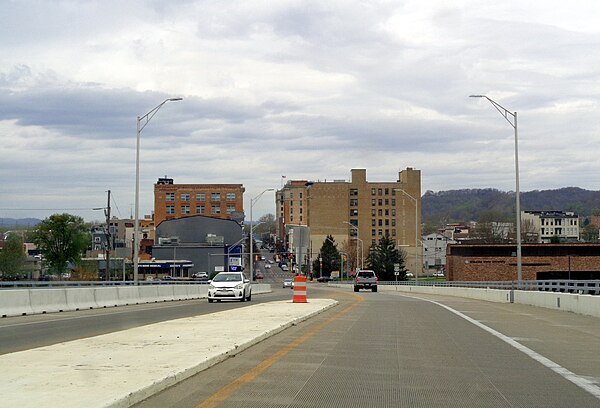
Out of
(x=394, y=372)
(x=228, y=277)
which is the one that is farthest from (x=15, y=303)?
(x=394, y=372)

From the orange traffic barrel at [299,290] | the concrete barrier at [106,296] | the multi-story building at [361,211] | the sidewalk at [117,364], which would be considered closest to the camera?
the sidewalk at [117,364]

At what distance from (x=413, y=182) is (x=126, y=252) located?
267 ft

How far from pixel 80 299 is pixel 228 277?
31.1 feet

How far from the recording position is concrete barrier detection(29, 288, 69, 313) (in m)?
29.2

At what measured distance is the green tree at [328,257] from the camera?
172 m

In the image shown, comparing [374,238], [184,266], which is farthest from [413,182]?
[184,266]

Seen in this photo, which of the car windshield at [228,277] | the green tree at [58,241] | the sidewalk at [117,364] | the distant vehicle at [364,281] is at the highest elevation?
the green tree at [58,241]

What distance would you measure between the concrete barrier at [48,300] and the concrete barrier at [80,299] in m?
0.34

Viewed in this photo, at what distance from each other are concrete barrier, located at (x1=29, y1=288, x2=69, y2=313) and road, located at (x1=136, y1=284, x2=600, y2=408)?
42.6ft

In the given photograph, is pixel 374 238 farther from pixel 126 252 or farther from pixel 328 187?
pixel 126 252

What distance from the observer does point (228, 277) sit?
40594 mm

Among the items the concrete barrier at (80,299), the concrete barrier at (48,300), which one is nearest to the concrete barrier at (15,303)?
the concrete barrier at (48,300)

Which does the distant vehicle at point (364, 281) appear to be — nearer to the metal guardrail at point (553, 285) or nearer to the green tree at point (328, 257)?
the metal guardrail at point (553, 285)

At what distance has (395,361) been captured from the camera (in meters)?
13.7
